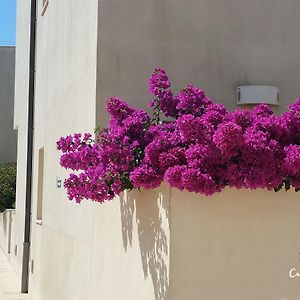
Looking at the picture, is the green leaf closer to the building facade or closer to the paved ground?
the building facade

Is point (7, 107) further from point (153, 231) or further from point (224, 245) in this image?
point (224, 245)

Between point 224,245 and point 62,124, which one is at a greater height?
point 62,124

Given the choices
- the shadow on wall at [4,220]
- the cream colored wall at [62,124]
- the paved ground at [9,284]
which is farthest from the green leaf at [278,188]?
the shadow on wall at [4,220]

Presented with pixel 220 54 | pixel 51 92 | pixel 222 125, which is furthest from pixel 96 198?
pixel 51 92

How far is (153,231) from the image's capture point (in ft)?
14.8

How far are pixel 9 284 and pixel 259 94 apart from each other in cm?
887

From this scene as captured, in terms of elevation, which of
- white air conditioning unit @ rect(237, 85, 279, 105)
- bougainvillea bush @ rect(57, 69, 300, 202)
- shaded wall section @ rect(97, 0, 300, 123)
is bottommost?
bougainvillea bush @ rect(57, 69, 300, 202)

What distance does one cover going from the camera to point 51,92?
10.2 metres

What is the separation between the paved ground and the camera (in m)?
12.3

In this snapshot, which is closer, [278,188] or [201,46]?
[278,188]

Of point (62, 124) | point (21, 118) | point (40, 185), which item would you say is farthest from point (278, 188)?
point (21, 118)

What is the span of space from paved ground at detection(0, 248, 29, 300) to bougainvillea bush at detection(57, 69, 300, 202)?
7.85 m

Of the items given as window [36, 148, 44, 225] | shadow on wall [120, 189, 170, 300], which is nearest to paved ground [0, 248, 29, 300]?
window [36, 148, 44, 225]

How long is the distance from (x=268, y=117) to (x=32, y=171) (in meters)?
9.26
